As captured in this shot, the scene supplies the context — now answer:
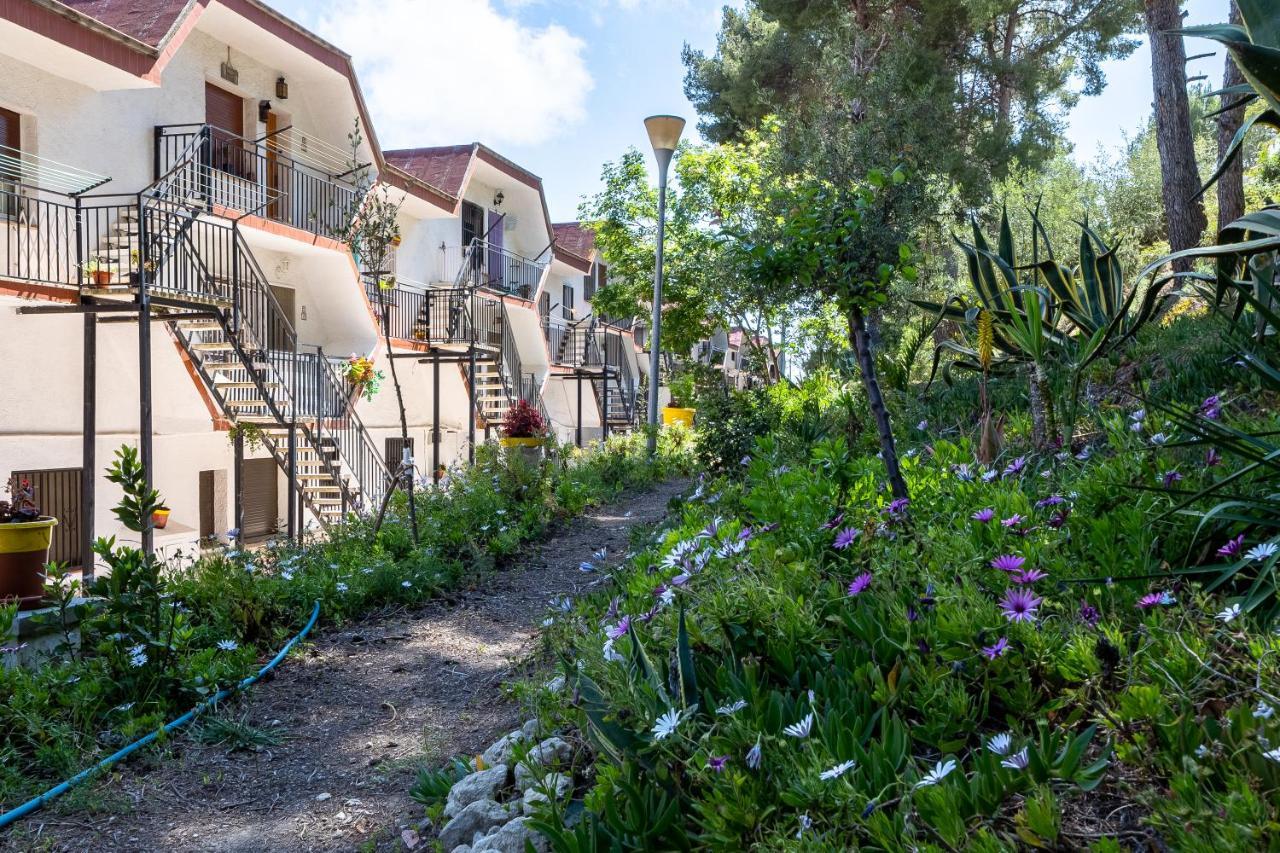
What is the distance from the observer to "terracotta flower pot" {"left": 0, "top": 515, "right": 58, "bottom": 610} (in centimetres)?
699

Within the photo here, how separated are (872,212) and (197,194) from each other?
11130 mm

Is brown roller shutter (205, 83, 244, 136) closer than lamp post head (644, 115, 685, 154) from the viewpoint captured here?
No

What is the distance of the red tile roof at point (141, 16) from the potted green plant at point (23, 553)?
815 cm

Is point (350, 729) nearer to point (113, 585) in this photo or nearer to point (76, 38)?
point (113, 585)

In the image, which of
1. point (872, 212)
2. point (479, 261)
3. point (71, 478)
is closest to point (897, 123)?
point (872, 212)

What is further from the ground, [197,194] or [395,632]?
[197,194]

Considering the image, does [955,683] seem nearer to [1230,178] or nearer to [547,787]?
[547,787]

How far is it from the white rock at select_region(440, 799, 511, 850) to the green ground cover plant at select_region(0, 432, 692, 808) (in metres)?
2.21

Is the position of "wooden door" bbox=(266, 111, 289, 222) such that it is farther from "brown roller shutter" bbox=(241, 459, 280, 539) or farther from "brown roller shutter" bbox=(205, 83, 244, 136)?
"brown roller shutter" bbox=(241, 459, 280, 539)

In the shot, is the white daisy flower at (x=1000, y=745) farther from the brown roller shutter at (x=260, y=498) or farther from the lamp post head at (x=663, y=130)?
the brown roller shutter at (x=260, y=498)

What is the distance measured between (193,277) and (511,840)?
13.6m

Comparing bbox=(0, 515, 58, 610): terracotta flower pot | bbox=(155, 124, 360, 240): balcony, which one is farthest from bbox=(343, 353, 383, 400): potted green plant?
bbox=(0, 515, 58, 610): terracotta flower pot

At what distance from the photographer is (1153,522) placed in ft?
10.0

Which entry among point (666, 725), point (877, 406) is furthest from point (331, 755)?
point (877, 406)
